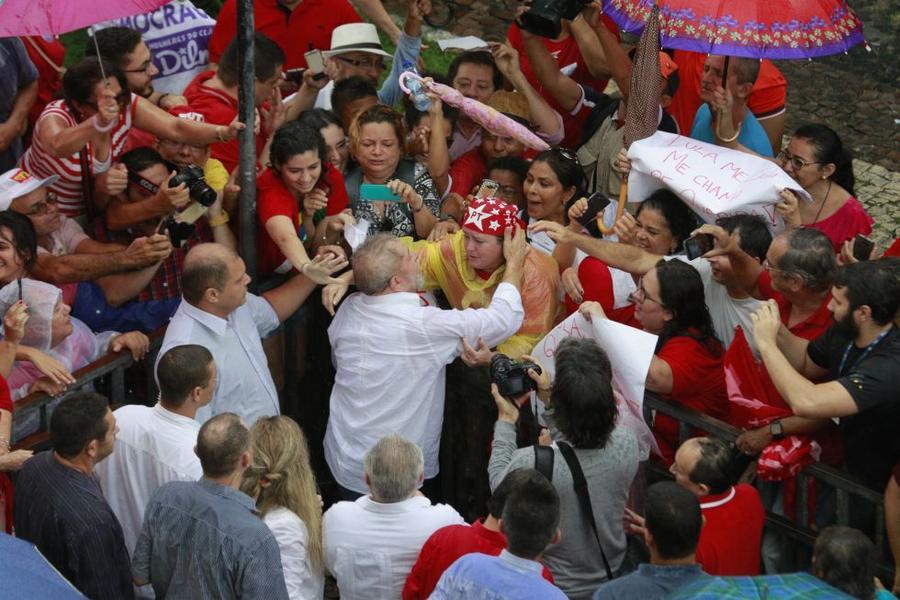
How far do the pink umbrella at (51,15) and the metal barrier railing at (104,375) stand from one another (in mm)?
1529

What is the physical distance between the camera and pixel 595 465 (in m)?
5.31

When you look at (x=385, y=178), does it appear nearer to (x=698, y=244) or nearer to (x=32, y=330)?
(x=698, y=244)

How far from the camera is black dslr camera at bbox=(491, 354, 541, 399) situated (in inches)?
224

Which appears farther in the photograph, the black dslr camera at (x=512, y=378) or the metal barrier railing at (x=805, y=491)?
the black dslr camera at (x=512, y=378)

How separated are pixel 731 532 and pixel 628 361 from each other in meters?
0.92

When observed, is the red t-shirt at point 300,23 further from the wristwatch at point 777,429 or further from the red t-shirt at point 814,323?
the wristwatch at point 777,429

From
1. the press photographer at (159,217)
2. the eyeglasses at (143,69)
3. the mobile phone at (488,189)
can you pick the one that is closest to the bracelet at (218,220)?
the press photographer at (159,217)

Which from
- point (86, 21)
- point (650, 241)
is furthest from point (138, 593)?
point (650, 241)

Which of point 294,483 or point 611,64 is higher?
point 611,64

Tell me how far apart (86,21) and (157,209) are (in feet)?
3.91

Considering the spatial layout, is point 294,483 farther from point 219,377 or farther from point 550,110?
point 550,110

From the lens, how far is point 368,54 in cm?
843

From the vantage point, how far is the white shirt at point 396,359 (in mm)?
6129

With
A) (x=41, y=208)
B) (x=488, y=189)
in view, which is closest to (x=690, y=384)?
(x=488, y=189)
